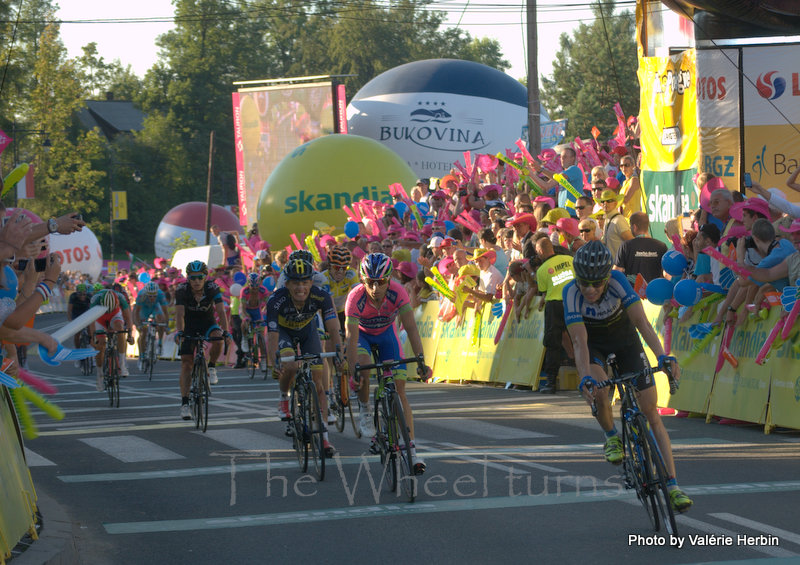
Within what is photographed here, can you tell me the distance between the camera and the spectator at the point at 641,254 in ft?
50.3

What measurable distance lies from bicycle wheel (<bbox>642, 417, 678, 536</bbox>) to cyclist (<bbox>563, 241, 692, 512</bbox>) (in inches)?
13.9

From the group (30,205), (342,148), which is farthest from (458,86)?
(30,205)

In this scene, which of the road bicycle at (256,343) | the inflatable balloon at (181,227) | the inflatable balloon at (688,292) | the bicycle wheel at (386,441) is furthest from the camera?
the inflatable balloon at (181,227)

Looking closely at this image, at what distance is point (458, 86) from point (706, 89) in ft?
108

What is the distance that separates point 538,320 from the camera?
1792 cm

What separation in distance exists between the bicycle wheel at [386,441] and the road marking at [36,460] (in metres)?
3.77

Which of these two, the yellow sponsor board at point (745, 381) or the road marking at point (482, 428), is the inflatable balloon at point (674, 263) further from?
the road marking at point (482, 428)

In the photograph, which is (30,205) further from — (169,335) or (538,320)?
(538,320)

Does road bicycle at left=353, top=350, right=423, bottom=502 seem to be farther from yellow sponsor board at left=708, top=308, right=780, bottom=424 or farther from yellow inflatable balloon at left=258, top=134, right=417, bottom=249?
yellow inflatable balloon at left=258, top=134, right=417, bottom=249

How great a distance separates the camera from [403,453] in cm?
938

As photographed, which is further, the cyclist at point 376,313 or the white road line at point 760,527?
the cyclist at point 376,313

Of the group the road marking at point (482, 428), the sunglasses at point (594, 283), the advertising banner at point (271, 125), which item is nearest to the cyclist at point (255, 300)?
the road marking at point (482, 428)

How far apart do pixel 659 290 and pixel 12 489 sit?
918 centimetres

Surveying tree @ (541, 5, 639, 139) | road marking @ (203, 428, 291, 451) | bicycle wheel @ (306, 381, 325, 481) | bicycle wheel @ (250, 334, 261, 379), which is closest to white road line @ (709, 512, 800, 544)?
bicycle wheel @ (306, 381, 325, 481)
